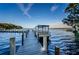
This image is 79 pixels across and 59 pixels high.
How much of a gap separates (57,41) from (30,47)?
31cm

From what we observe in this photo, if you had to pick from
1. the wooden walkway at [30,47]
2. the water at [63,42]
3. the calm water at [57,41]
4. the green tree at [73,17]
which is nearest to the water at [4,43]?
the calm water at [57,41]

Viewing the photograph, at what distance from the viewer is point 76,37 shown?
296cm

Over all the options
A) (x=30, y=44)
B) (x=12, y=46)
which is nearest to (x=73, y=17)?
(x=30, y=44)

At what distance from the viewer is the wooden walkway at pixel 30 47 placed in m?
2.95

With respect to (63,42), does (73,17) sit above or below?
above

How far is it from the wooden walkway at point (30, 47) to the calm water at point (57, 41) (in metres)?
0.08

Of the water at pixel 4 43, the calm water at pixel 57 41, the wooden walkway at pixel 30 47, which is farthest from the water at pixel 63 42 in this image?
the water at pixel 4 43

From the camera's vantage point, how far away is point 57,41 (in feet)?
9.66

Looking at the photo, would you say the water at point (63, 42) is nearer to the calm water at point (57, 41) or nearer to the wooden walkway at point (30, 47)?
the calm water at point (57, 41)

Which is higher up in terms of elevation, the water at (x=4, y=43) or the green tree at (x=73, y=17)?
the green tree at (x=73, y=17)

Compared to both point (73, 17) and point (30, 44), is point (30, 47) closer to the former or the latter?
point (30, 44)

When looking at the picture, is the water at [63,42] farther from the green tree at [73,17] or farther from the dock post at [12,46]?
the dock post at [12,46]

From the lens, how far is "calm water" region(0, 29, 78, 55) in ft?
9.61
